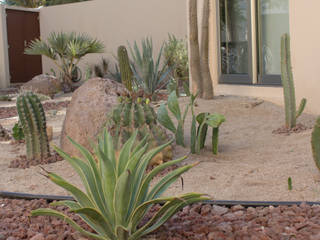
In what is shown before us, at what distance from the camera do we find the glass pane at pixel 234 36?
22.3 feet

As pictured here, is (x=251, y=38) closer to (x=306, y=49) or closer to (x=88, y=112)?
(x=306, y=49)

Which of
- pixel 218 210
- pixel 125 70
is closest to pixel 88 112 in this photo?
pixel 218 210

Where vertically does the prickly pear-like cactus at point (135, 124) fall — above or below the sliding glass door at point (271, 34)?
below

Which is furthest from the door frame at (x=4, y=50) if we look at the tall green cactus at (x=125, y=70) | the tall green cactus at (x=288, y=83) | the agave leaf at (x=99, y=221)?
the agave leaf at (x=99, y=221)

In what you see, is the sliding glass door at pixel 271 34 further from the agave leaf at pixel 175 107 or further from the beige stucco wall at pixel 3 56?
the beige stucco wall at pixel 3 56

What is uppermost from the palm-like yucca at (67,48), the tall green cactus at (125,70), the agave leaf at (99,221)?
the palm-like yucca at (67,48)

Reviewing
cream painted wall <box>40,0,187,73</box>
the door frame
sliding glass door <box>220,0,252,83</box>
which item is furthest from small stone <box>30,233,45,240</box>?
the door frame

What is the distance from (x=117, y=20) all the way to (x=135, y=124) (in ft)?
33.7

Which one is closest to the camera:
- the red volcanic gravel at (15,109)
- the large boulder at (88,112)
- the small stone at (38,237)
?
the small stone at (38,237)

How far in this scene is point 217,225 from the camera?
2225 millimetres

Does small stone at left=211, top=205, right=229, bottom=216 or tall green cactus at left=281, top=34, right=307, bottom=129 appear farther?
tall green cactus at left=281, top=34, right=307, bottom=129

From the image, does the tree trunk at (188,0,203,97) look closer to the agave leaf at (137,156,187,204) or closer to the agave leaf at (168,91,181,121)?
the agave leaf at (168,91,181,121)

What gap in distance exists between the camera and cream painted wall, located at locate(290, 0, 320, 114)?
5.33 m

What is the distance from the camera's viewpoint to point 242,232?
2.15 metres
